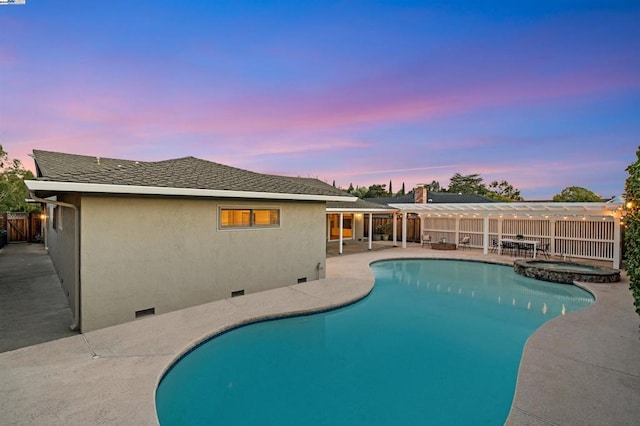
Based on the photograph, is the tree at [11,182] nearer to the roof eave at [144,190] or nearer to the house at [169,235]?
the house at [169,235]

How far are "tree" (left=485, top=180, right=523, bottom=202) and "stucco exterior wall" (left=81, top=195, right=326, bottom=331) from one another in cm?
4340

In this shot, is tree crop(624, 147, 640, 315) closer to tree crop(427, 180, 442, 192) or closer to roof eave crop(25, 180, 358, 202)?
roof eave crop(25, 180, 358, 202)

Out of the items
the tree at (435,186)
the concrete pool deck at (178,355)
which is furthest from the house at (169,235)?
the tree at (435,186)

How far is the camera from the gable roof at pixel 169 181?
18.6 ft

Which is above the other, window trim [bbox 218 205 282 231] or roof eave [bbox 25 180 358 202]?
roof eave [bbox 25 180 358 202]

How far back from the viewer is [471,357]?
222 inches

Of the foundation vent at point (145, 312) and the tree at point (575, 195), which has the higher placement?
the tree at point (575, 195)

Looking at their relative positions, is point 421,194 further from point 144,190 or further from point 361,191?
point 361,191

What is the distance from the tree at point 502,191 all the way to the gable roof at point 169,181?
139 ft

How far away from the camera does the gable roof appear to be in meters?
5.66

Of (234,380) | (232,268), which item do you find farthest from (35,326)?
(234,380)

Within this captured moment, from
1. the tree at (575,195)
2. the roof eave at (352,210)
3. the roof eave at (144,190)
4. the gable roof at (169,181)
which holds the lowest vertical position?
the roof eave at (352,210)

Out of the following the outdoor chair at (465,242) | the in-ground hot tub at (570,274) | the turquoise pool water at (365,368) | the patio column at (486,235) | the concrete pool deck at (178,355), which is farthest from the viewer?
the outdoor chair at (465,242)

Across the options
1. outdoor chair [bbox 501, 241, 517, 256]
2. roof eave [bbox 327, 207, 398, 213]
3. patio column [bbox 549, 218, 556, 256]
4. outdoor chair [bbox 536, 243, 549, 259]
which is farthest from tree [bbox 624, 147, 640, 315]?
patio column [bbox 549, 218, 556, 256]
